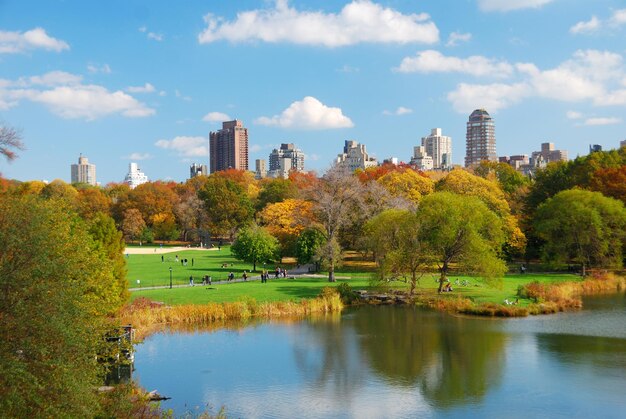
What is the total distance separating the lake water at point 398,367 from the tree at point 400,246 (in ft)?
17.2

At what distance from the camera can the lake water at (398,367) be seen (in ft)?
69.6

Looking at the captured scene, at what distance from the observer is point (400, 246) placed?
A: 4275 cm

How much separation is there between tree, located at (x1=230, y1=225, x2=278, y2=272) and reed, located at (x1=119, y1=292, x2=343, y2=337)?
1694 centimetres

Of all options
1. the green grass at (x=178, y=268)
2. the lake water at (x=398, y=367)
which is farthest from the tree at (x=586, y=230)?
the green grass at (x=178, y=268)

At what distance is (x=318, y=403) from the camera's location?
2189 centimetres

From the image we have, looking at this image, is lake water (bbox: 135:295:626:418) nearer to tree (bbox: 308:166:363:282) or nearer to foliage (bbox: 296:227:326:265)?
tree (bbox: 308:166:363:282)

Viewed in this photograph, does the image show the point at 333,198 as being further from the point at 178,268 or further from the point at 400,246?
the point at 178,268

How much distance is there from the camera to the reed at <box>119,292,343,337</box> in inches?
1320

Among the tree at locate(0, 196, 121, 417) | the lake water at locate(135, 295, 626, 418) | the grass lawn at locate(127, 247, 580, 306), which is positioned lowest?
the lake water at locate(135, 295, 626, 418)

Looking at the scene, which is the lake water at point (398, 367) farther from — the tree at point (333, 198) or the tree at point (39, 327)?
the tree at point (333, 198)

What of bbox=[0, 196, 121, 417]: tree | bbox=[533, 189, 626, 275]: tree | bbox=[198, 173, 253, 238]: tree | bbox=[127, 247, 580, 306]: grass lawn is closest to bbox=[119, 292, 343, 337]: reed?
bbox=[127, 247, 580, 306]: grass lawn

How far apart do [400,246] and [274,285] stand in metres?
9.59

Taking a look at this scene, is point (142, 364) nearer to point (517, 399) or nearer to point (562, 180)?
point (517, 399)

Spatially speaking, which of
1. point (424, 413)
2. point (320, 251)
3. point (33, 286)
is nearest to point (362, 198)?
point (320, 251)
